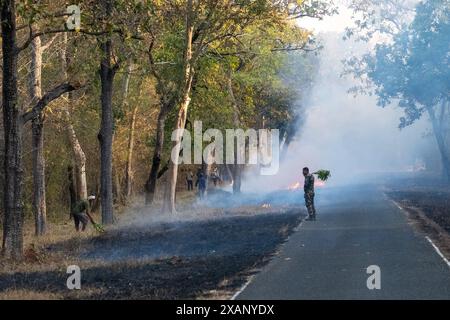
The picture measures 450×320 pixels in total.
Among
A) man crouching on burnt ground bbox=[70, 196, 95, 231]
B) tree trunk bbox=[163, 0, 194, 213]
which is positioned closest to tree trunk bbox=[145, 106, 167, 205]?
tree trunk bbox=[163, 0, 194, 213]

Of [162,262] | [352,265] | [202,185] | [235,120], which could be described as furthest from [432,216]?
[202,185]

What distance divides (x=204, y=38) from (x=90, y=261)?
1765cm

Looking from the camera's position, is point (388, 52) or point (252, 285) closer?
point (252, 285)

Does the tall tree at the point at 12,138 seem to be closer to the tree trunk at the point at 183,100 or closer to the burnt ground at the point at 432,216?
the burnt ground at the point at 432,216

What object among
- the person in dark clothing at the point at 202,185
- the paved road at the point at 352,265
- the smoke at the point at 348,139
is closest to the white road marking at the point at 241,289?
the paved road at the point at 352,265

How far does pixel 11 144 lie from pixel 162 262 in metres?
4.69

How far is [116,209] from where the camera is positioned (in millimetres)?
42656

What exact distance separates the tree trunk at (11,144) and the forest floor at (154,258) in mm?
559

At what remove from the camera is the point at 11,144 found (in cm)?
1973

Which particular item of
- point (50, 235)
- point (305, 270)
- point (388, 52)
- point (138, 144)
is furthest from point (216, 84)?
point (305, 270)

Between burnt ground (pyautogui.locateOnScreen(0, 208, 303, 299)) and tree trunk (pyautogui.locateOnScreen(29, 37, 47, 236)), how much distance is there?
303 centimetres

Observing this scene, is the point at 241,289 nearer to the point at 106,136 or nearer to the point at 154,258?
the point at 154,258
